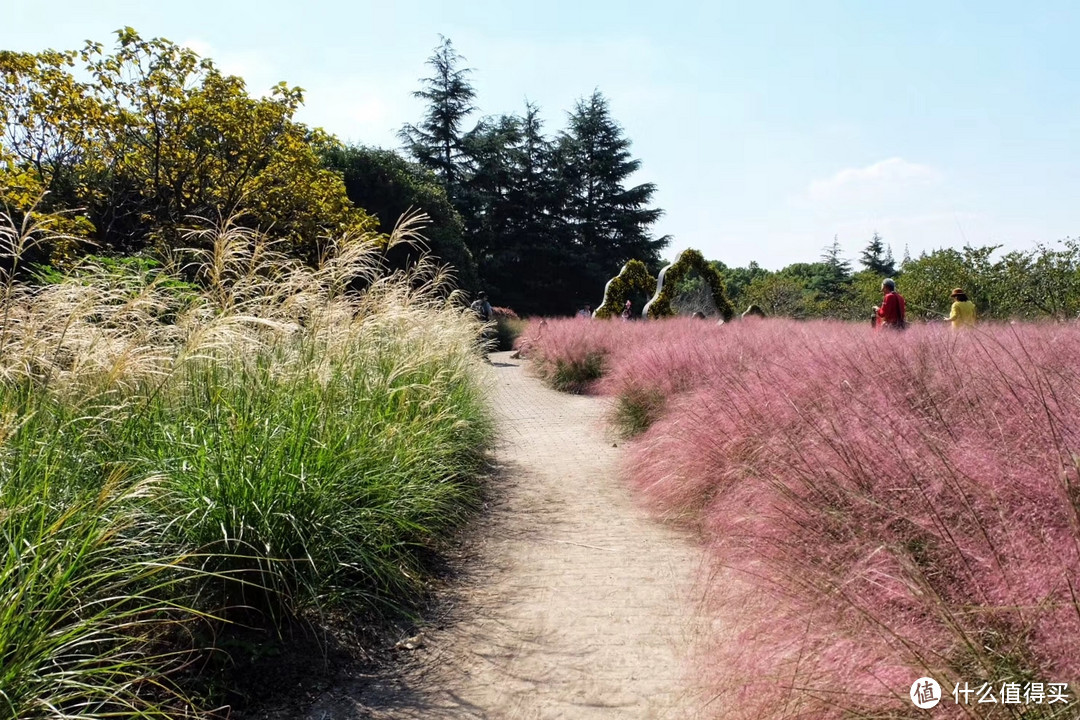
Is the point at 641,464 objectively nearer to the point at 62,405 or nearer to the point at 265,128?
the point at 62,405

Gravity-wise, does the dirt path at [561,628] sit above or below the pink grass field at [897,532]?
below

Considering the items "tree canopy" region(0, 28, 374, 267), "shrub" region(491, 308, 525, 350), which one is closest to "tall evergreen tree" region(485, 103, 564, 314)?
"shrub" region(491, 308, 525, 350)

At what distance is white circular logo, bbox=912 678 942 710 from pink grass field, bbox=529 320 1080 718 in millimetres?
19

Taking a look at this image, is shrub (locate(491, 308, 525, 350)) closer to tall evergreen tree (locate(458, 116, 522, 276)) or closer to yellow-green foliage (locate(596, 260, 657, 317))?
yellow-green foliage (locate(596, 260, 657, 317))

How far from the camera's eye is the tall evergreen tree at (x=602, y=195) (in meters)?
39.7

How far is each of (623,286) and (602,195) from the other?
64.2ft

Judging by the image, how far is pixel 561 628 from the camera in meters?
3.33

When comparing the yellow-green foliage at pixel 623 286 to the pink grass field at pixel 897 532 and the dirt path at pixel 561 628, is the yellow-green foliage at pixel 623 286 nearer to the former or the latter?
the dirt path at pixel 561 628

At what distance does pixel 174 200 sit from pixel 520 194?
1087 inches

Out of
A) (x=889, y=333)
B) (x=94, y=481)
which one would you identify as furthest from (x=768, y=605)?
(x=889, y=333)

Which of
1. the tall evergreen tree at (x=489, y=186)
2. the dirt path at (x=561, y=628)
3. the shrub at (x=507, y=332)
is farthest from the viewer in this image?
the tall evergreen tree at (x=489, y=186)

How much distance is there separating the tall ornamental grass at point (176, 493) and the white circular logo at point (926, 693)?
2.03 metres

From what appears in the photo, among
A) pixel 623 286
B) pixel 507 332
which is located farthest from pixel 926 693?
pixel 507 332

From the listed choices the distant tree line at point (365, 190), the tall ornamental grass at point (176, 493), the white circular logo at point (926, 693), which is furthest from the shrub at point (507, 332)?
the white circular logo at point (926, 693)
